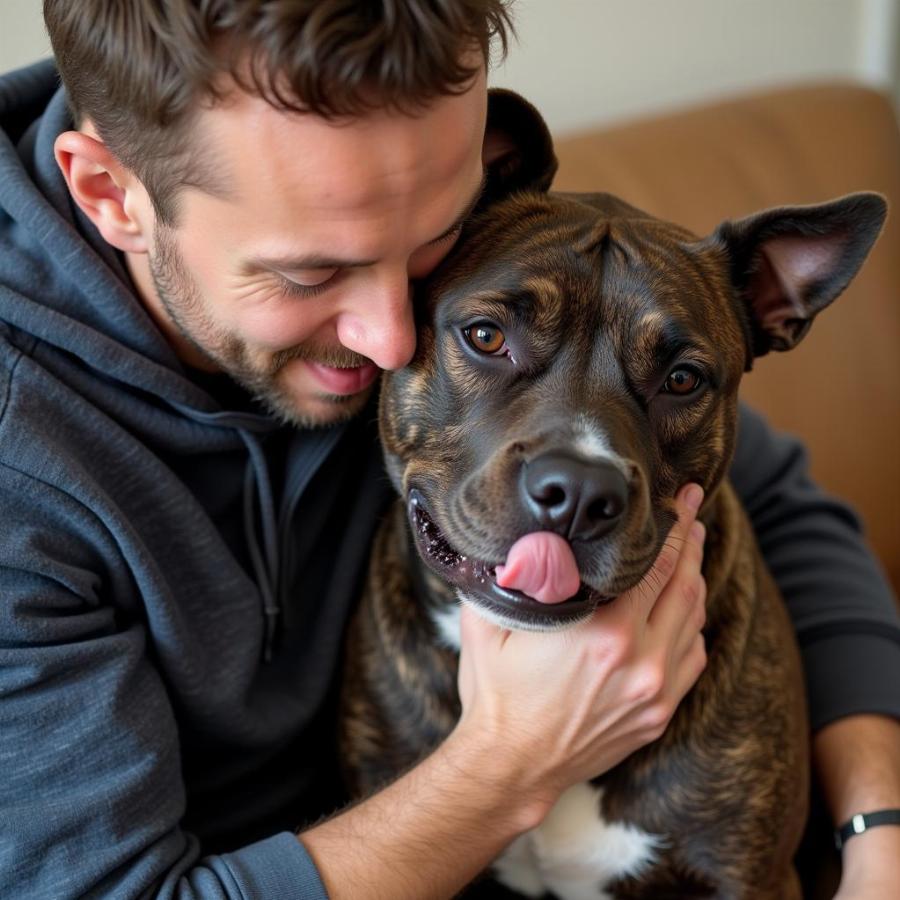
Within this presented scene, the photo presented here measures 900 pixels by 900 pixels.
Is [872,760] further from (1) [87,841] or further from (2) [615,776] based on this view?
(1) [87,841]

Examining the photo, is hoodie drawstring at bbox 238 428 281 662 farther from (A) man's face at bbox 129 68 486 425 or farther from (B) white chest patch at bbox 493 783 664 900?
(B) white chest patch at bbox 493 783 664 900

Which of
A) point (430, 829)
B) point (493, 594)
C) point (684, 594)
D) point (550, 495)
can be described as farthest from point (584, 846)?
point (550, 495)

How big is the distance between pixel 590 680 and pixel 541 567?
325mm

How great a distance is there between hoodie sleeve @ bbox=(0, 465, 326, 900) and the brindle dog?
1.51ft

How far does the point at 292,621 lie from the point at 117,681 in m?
0.50

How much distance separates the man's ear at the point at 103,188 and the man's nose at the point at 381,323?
0.35 meters

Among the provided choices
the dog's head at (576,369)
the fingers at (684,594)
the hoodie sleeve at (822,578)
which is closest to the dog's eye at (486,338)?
the dog's head at (576,369)

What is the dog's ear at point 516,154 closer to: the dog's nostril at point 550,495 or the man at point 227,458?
the man at point 227,458

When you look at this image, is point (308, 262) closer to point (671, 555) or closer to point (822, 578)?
point (671, 555)

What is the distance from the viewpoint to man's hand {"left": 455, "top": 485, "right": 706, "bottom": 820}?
1.92 metres

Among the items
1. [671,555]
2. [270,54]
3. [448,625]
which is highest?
[270,54]

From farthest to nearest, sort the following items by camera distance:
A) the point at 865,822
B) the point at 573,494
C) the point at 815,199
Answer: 1. the point at 815,199
2. the point at 865,822
3. the point at 573,494

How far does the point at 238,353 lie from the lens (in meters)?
1.91

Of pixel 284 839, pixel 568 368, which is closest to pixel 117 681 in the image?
pixel 284 839
